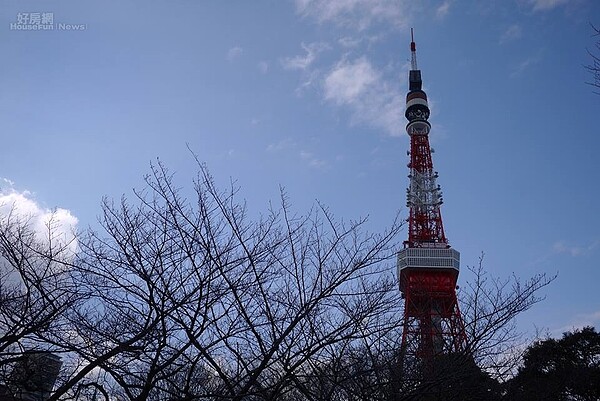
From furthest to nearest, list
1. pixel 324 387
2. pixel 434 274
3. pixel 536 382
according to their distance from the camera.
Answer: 1. pixel 434 274
2. pixel 536 382
3. pixel 324 387

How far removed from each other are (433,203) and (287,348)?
2798cm

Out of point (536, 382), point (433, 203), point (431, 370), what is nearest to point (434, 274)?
point (433, 203)

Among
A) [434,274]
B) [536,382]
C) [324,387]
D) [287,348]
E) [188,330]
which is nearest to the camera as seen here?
[188,330]

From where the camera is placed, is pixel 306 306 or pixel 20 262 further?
pixel 20 262

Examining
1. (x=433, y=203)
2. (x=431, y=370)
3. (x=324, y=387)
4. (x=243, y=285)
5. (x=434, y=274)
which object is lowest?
(x=324, y=387)

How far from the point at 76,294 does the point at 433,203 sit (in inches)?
1121

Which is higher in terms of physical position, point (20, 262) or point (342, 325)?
point (20, 262)

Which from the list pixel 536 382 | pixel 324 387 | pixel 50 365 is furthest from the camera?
pixel 536 382

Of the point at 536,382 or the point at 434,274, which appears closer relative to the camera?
the point at 536,382

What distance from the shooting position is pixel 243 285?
449 centimetres

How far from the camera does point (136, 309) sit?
4.28 m

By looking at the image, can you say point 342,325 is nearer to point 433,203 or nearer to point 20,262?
point 20,262

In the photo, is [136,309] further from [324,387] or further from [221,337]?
[324,387]

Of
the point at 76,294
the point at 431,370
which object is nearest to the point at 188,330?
the point at 76,294
